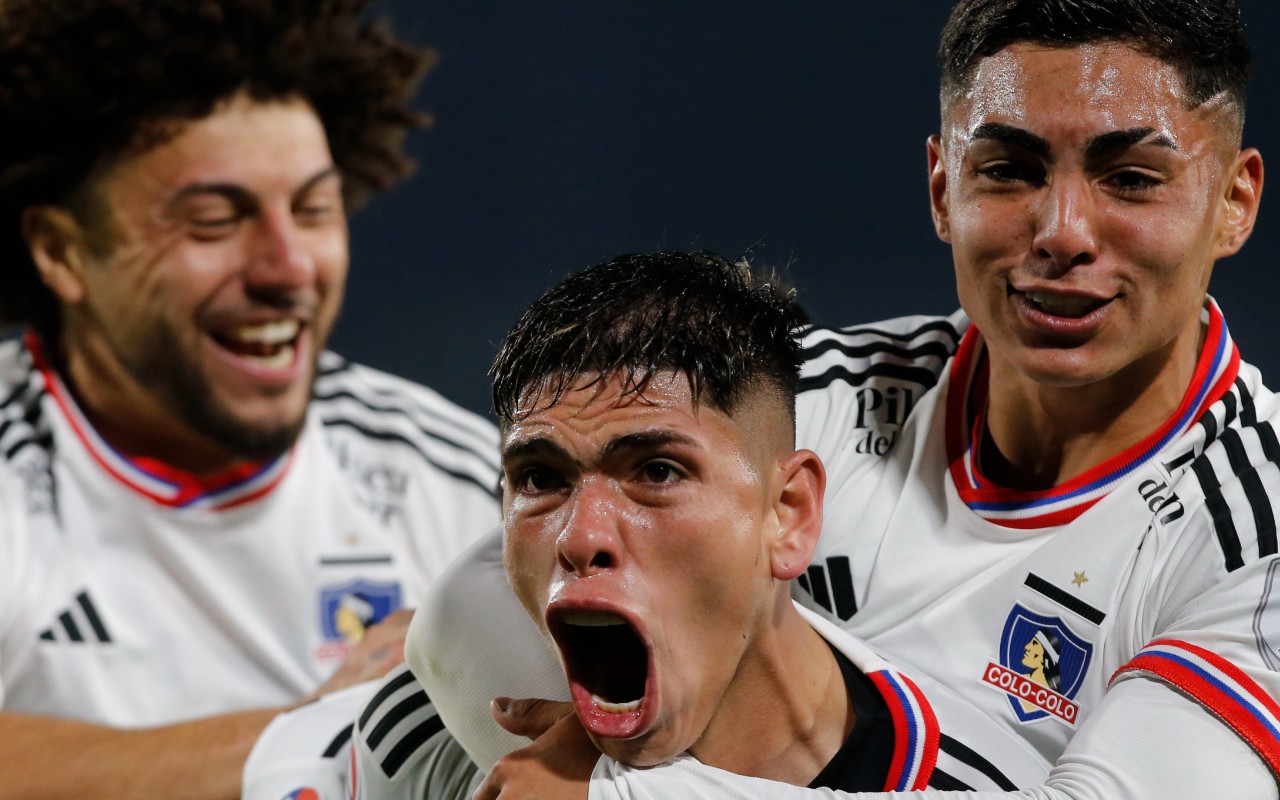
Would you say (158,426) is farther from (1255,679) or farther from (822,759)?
(1255,679)

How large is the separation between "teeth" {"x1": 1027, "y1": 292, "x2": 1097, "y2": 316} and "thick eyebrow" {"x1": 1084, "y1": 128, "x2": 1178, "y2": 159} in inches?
6.9

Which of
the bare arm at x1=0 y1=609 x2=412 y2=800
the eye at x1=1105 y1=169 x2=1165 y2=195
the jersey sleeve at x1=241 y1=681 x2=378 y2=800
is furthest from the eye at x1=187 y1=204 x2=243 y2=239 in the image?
the eye at x1=1105 y1=169 x2=1165 y2=195

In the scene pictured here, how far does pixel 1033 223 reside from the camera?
1788mm

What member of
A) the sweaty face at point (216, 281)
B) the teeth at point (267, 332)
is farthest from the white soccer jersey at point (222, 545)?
the teeth at point (267, 332)

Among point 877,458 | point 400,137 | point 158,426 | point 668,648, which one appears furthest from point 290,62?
point 668,648

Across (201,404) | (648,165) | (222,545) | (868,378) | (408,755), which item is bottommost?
(222,545)

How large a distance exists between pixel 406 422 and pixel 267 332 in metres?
0.40

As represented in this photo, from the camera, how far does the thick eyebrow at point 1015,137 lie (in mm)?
1763

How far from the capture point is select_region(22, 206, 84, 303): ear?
3.31m

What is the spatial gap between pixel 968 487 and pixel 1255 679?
1.85ft

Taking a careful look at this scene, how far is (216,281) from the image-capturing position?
328 cm

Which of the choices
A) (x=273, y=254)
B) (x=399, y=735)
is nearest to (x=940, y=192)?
(x=399, y=735)

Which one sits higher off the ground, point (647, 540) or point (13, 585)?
point (647, 540)

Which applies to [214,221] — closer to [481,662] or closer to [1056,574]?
[481,662]
